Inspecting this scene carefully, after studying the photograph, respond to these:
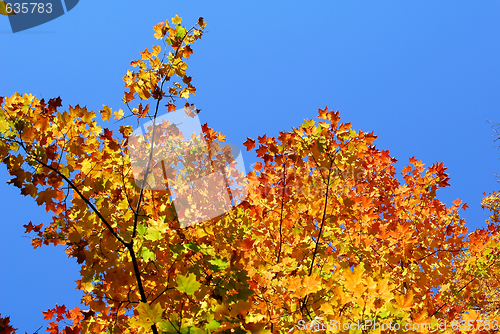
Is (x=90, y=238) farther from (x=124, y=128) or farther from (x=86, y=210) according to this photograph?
(x=124, y=128)

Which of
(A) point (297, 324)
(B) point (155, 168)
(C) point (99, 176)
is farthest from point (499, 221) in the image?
(C) point (99, 176)

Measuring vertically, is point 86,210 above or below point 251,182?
below

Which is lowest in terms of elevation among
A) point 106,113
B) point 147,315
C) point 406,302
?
point 406,302

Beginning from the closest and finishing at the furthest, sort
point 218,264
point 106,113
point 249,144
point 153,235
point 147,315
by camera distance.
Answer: point 147,315 < point 153,235 < point 218,264 < point 106,113 < point 249,144

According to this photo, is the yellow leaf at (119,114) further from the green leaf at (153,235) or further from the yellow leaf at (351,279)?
the yellow leaf at (351,279)

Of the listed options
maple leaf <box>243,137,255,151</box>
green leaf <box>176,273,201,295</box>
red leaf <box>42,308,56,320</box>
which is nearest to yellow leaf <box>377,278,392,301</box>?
green leaf <box>176,273,201,295</box>

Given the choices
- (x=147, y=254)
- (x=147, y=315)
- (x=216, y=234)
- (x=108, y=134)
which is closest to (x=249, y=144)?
(x=216, y=234)

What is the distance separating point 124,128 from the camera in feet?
9.23

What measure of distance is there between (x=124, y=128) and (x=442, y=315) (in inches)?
177

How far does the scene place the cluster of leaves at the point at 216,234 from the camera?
→ 6.77 ft

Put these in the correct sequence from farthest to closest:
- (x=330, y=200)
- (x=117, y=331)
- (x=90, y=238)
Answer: (x=330, y=200) < (x=117, y=331) < (x=90, y=238)

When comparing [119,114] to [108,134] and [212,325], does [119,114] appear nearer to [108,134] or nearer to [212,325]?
[108,134]

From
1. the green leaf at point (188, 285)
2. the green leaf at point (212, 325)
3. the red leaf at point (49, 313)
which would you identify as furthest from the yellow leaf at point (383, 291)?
the red leaf at point (49, 313)

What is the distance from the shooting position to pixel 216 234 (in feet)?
9.25
